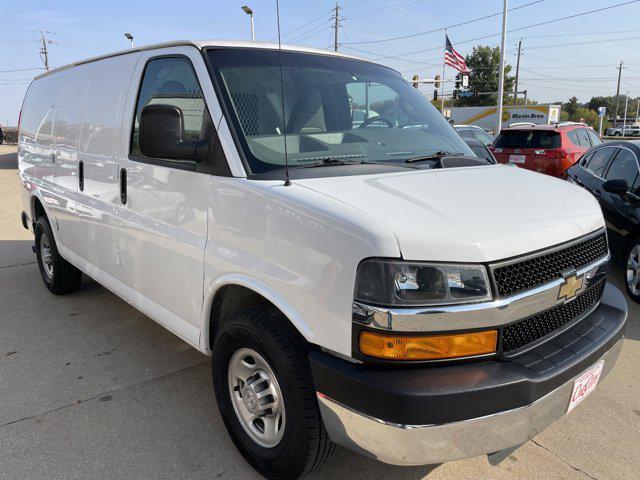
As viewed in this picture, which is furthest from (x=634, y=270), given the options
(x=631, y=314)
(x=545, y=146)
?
(x=545, y=146)

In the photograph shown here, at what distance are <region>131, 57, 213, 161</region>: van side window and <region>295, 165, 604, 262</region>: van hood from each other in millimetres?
720

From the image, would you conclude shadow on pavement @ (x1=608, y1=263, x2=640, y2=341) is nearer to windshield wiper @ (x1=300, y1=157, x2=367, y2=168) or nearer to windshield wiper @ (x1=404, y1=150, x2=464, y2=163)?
windshield wiper @ (x1=404, y1=150, x2=464, y2=163)

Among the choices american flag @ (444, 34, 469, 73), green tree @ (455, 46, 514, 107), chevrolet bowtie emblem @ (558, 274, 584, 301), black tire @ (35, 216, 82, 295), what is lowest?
black tire @ (35, 216, 82, 295)

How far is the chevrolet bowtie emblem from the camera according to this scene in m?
2.21

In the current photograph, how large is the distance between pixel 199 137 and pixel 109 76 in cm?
152

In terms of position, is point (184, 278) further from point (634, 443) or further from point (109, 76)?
point (634, 443)

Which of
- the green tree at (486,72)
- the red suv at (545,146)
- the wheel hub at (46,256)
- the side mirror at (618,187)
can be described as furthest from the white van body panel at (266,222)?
the green tree at (486,72)

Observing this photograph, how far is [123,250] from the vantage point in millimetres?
3447

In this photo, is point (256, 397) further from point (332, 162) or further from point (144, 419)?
point (332, 162)

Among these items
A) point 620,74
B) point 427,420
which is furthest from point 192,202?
point 620,74

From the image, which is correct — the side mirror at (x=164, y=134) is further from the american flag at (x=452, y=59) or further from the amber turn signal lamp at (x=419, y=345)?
the american flag at (x=452, y=59)

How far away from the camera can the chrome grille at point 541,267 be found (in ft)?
6.47

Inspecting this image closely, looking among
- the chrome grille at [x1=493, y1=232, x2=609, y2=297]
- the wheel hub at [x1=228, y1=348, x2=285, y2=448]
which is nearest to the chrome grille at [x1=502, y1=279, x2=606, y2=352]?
the chrome grille at [x1=493, y1=232, x2=609, y2=297]

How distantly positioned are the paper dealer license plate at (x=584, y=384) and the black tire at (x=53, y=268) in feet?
14.9
